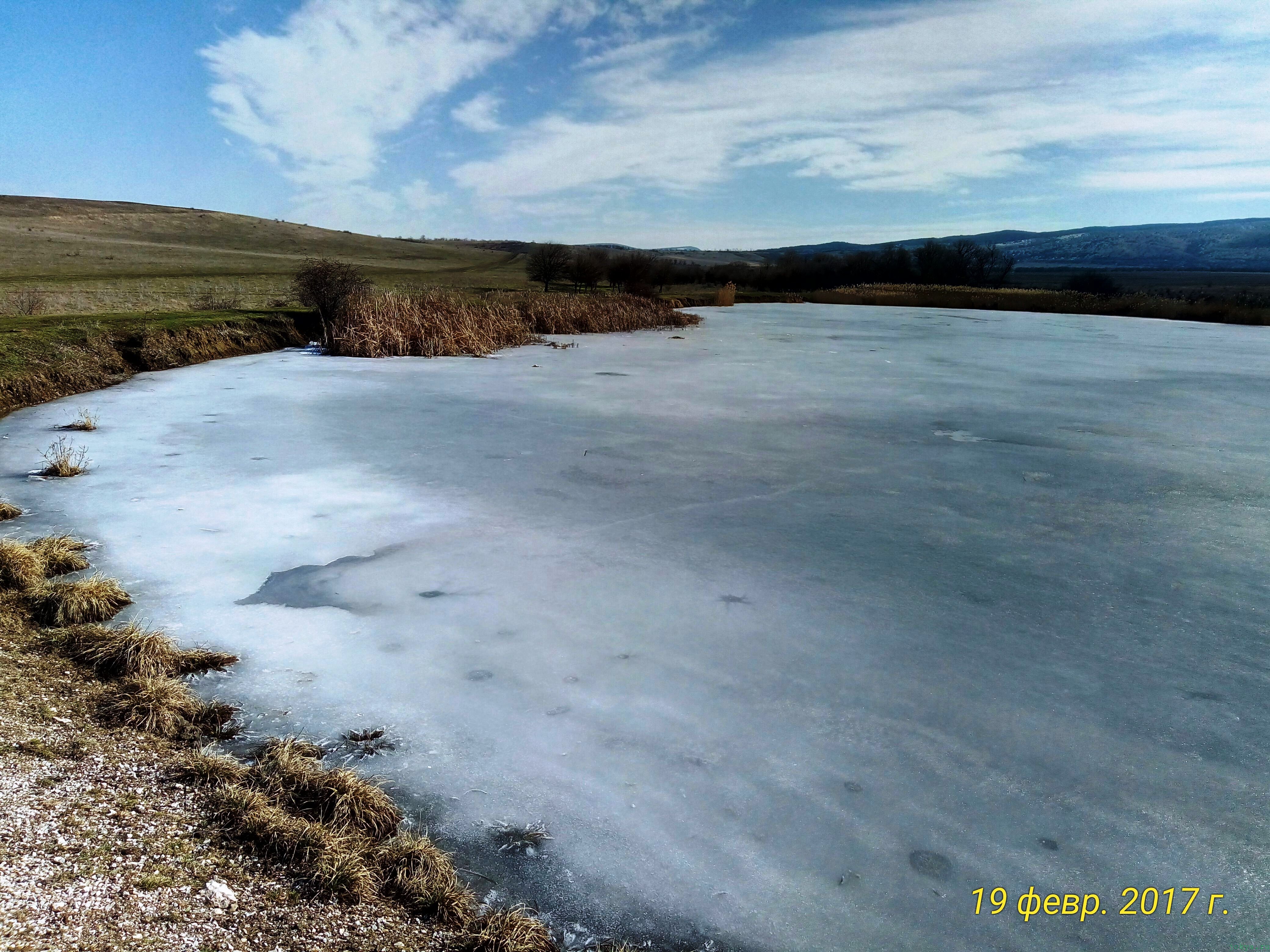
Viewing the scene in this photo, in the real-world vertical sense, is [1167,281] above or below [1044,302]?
above

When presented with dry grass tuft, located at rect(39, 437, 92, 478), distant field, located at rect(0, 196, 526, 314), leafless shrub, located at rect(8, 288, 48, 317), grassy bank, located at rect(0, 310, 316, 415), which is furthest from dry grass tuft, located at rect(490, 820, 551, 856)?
distant field, located at rect(0, 196, 526, 314)

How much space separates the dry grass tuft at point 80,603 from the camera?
3377mm

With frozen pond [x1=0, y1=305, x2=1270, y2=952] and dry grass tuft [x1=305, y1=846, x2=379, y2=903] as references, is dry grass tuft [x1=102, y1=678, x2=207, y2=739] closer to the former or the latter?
frozen pond [x1=0, y1=305, x2=1270, y2=952]

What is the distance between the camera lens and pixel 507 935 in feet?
6.12

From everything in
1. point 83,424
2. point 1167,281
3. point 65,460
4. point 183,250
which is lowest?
point 65,460

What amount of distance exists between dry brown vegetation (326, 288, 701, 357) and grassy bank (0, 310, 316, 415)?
1.23 m

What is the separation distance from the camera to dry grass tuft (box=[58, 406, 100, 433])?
6902 mm

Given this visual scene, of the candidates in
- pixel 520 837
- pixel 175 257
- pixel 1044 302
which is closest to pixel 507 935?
pixel 520 837

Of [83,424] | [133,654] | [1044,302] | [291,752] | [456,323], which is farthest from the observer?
[1044,302]

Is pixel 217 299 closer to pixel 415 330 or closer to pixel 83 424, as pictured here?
pixel 415 330

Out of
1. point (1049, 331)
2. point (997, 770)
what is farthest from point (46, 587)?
point (1049, 331)

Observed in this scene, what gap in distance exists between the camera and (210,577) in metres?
3.96

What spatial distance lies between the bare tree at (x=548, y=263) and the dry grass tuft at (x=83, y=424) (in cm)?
3379

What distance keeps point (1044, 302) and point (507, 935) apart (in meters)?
35.1
